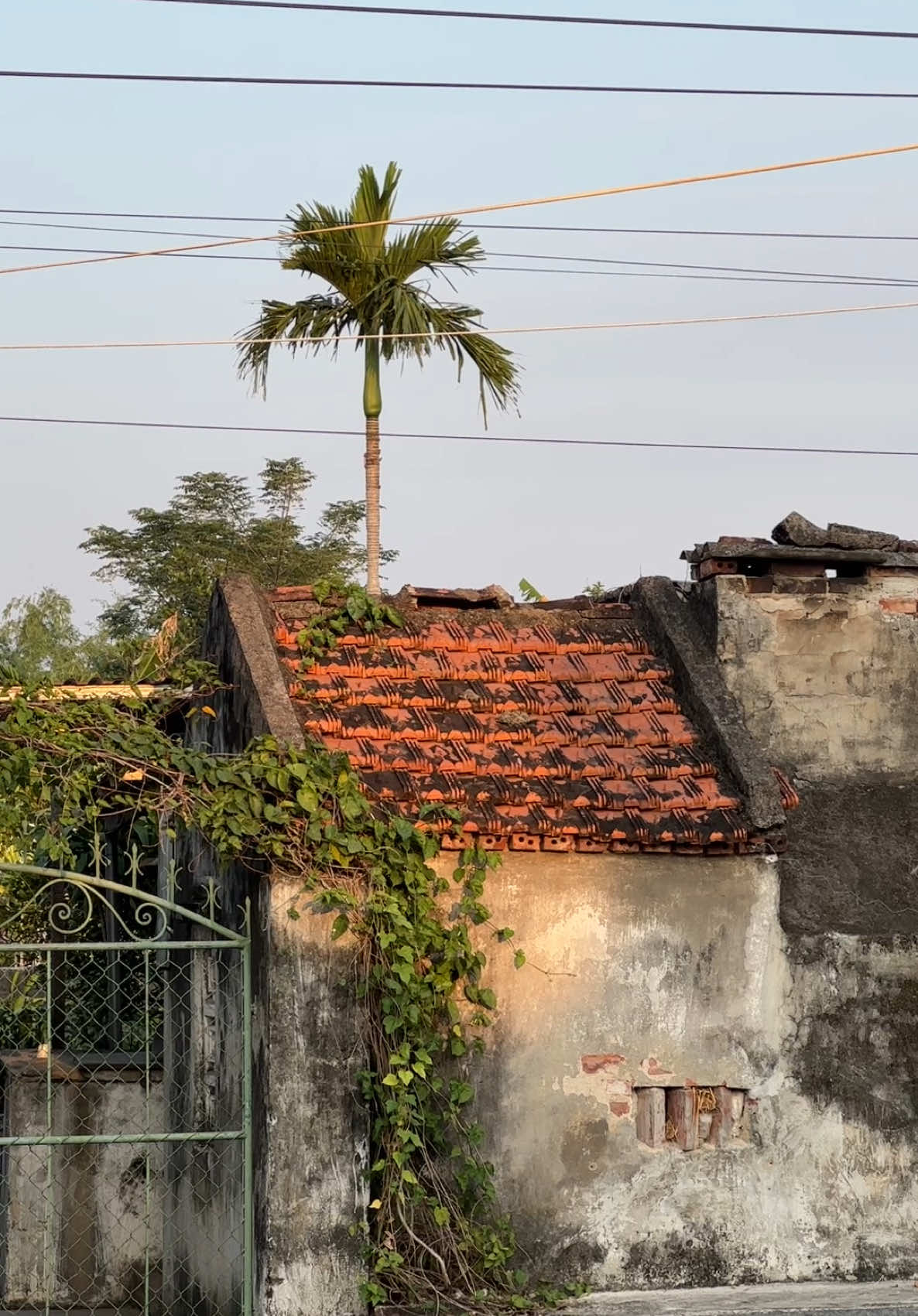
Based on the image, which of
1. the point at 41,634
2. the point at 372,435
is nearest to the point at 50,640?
the point at 41,634

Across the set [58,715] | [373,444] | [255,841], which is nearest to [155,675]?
[58,715]

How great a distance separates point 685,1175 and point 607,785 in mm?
1905

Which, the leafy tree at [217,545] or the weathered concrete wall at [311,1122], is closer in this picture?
the weathered concrete wall at [311,1122]

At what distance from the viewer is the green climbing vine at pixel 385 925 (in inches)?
292

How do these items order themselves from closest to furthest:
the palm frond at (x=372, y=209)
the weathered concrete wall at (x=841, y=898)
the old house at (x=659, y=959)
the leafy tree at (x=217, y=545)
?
the old house at (x=659, y=959), the weathered concrete wall at (x=841, y=898), the palm frond at (x=372, y=209), the leafy tree at (x=217, y=545)

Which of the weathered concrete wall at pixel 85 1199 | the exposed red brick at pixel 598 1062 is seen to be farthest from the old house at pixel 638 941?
the weathered concrete wall at pixel 85 1199

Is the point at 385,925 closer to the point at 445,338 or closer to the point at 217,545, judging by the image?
the point at 445,338

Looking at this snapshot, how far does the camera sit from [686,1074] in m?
7.97

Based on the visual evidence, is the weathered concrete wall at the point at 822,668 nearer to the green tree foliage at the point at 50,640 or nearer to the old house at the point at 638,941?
the old house at the point at 638,941

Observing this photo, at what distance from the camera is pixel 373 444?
A: 16.6m

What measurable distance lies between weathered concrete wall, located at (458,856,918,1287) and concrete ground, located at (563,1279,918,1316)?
3.8 inches

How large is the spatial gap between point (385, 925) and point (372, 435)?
31.8 ft

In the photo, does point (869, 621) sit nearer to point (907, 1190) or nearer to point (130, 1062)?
point (907, 1190)

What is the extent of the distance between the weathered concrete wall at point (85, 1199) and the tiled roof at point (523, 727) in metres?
3.43
